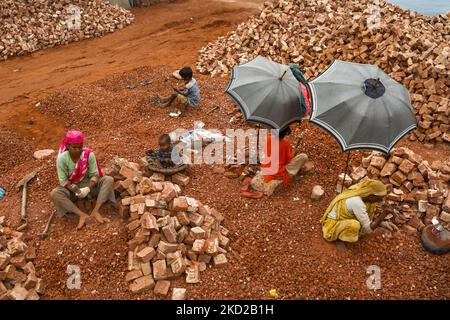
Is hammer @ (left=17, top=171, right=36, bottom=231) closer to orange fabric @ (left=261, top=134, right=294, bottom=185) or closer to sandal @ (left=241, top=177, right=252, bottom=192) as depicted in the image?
sandal @ (left=241, top=177, right=252, bottom=192)

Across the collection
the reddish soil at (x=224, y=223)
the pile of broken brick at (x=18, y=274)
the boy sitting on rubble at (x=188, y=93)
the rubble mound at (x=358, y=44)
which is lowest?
the reddish soil at (x=224, y=223)

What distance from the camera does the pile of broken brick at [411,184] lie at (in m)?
5.11

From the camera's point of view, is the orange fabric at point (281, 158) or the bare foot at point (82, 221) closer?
the bare foot at point (82, 221)

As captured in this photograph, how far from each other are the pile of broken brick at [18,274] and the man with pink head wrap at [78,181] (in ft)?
2.21

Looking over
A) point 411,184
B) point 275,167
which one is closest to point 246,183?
point 275,167

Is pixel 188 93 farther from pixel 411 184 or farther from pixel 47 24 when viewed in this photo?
pixel 47 24

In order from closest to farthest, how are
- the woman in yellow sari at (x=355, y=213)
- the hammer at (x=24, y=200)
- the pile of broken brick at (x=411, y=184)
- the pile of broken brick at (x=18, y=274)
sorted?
the pile of broken brick at (x=18, y=274)
the woman in yellow sari at (x=355, y=213)
the hammer at (x=24, y=200)
the pile of broken brick at (x=411, y=184)

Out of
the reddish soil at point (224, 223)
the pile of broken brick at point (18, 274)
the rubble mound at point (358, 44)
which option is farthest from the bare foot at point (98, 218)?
the rubble mound at point (358, 44)

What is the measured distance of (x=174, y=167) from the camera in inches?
227

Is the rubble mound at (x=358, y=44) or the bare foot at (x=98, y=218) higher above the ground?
the rubble mound at (x=358, y=44)

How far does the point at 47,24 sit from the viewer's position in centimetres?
1273

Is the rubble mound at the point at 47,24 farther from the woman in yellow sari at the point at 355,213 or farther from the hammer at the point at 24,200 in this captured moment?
the woman in yellow sari at the point at 355,213
